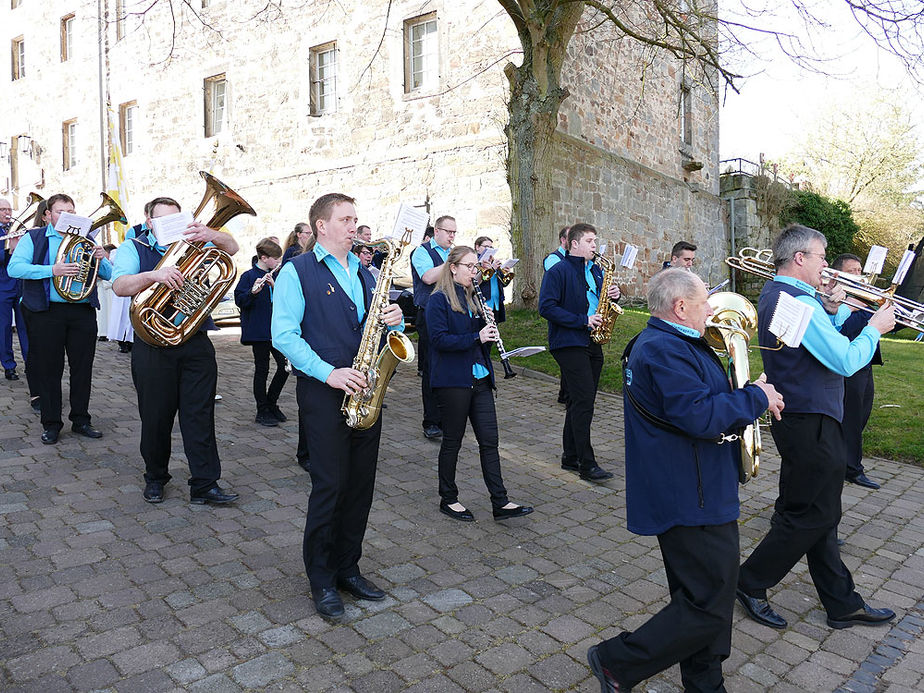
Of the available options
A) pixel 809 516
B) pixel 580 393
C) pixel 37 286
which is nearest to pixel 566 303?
pixel 580 393

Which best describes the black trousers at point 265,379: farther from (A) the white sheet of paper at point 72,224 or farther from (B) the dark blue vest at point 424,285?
(A) the white sheet of paper at point 72,224

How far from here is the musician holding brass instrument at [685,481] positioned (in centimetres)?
280

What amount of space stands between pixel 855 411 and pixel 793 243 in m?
2.78

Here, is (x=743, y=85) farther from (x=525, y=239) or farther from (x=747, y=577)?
(x=747, y=577)

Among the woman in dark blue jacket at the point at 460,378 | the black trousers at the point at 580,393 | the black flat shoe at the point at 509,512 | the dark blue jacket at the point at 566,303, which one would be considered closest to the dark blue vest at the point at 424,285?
the dark blue jacket at the point at 566,303

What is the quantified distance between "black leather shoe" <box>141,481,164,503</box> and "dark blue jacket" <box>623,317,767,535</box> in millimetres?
3563

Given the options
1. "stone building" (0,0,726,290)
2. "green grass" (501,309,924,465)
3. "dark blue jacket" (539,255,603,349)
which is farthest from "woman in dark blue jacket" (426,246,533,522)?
"stone building" (0,0,726,290)

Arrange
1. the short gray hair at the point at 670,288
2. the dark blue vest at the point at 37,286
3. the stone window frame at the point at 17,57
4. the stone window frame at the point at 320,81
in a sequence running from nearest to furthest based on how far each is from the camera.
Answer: the short gray hair at the point at 670,288 → the dark blue vest at the point at 37,286 → the stone window frame at the point at 320,81 → the stone window frame at the point at 17,57

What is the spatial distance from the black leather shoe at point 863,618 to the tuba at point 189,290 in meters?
4.22

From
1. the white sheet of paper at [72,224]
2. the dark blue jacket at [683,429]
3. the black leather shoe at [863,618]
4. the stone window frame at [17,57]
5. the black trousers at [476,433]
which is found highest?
the stone window frame at [17,57]

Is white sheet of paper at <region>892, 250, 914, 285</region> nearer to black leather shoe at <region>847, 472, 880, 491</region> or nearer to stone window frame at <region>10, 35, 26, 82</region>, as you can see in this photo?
black leather shoe at <region>847, 472, 880, 491</region>

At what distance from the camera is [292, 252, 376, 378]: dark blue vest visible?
12.1ft

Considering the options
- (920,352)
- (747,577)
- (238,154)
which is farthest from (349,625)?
(238,154)

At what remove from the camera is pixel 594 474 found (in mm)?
5992
